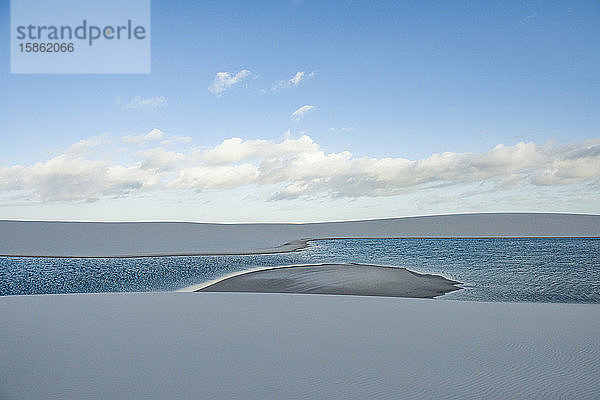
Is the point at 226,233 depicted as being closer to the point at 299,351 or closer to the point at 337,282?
the point at 337,282

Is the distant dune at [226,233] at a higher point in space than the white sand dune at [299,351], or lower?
higher

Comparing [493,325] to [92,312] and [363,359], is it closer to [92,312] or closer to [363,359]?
[363,359]

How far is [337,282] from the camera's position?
452 inches

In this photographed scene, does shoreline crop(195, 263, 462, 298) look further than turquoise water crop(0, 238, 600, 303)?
No

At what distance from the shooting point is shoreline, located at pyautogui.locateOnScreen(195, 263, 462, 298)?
10258mm

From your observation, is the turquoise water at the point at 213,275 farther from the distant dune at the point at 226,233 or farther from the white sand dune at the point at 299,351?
the distant dune at the point at 226,233

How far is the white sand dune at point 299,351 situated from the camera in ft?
12.6

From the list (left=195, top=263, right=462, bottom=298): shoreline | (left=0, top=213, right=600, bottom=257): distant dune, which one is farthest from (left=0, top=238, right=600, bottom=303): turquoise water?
(left=0, top=213, right=600, bottom=257): distant dune

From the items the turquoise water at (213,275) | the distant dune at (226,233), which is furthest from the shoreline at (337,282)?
the distant dune at (226,233)

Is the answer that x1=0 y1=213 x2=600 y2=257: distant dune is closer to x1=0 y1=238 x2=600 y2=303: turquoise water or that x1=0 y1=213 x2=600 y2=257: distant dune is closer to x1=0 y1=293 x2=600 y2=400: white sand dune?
x1=0 y1=238 x2=600 y2=303: turquoise water

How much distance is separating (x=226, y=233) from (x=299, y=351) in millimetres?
32312

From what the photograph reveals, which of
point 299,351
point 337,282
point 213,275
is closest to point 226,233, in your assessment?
point 213,275

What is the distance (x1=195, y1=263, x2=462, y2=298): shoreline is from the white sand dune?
2268 mm

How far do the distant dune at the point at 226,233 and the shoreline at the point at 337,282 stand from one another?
9.48 metres
